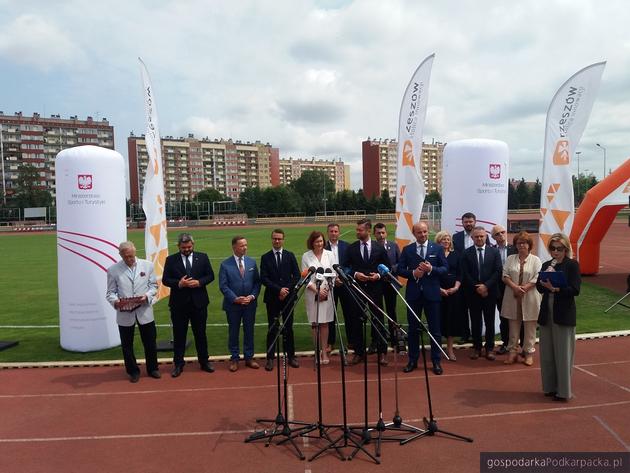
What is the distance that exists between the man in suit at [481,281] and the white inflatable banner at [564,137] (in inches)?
126

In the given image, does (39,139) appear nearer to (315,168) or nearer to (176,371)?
(315,168)

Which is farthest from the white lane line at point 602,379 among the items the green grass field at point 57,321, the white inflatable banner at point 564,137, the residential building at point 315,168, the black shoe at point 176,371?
the residential building at point 315,168

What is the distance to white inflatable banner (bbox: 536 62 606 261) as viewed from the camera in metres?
8.98

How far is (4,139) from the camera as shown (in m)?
96.9

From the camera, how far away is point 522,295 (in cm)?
623

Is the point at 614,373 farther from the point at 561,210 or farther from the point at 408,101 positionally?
the point at 408,101

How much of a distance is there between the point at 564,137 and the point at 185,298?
7.64 meters

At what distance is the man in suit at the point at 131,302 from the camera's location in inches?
239


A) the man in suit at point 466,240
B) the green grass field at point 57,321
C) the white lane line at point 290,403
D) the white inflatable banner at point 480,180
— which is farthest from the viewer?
the white inflatable banner at point 480,180

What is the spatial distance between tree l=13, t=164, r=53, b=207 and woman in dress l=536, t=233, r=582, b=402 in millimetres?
87409

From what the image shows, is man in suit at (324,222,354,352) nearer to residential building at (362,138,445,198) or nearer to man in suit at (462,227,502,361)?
man in suit at (462,227,502,361)

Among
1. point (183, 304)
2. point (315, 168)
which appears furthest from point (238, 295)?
point (315, 168)

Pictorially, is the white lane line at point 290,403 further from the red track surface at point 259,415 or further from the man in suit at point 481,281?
the man in suit at point 481,281

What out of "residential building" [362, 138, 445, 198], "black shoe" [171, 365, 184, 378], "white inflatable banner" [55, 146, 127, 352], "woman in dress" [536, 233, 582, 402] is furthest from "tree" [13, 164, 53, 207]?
"woman in dress" [536, 233, 582, 402]
